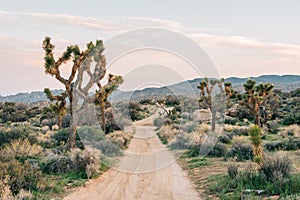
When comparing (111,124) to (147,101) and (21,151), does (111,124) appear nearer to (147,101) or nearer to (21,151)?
(21,151)

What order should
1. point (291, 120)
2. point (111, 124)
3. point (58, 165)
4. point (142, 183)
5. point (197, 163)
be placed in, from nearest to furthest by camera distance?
point (142, 183) < point (58, 165) < point (197, 163) < point (111, 124) < point (291, 120)

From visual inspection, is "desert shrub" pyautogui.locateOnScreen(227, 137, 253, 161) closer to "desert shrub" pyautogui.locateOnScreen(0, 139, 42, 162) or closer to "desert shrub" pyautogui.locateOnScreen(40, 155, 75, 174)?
"desert shrub" pyautogui.locateOnScreen(40, 155, 75, 174)

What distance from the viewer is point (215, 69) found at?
15008 millimetres

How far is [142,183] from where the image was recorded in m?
11.3

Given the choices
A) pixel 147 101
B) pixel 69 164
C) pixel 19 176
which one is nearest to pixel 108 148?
pixel 69 164

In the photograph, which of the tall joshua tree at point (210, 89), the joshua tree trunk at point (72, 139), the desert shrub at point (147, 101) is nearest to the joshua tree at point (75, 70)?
the joshua tree trunk at point (72, 139)

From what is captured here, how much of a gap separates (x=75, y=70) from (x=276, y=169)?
10205 mm

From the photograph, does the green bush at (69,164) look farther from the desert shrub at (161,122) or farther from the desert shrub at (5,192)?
the desert shrub at (161,122)

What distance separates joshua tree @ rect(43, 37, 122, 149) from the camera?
15.9 metres

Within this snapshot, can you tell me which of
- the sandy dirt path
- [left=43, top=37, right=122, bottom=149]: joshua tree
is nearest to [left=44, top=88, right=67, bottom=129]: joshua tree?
[left=43, top=37, right=122, bottom=149]: joshua tree

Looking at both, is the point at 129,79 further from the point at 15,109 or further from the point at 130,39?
the point at 15,109

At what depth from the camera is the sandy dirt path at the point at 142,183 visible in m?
9.59

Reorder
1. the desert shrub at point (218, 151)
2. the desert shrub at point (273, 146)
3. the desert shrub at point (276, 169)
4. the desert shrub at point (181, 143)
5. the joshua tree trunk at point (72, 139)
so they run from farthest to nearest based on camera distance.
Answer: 1. the desert shrub at point (181, 143)
2. the desert shrub at point (273, 146)
3. the desert shrub at point (218, 151)
4. the joshua tree trunk at point (72, 139)
5. the desert shrub at point (276, 169)

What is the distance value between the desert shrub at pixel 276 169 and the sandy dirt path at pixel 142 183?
6.70 feet
